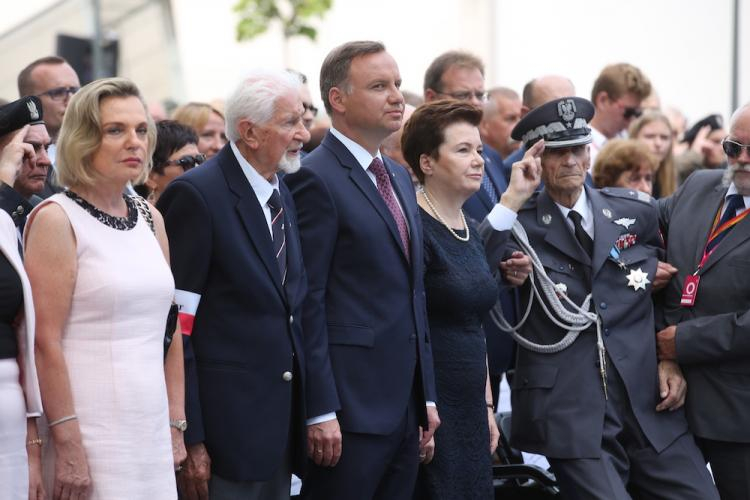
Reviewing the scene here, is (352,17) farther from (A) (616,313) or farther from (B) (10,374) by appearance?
(B) (10,374)

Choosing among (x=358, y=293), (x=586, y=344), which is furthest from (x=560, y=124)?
(x=358, y=293)

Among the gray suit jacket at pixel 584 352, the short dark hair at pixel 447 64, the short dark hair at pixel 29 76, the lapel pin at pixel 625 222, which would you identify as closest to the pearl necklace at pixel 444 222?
the gray suit jacket at pixel 584 352

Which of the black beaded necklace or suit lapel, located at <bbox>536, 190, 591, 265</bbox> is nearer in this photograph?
the black beaded necklace

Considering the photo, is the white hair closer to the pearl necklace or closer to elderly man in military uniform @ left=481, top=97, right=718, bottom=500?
the pearl necklace

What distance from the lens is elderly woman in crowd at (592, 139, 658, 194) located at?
21.5 ft

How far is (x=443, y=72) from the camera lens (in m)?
6.63

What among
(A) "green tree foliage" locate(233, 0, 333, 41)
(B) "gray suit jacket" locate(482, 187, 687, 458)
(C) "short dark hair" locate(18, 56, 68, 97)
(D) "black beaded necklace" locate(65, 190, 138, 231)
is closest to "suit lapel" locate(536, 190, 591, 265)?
(B) "gray suit jacket" locate(482, 187, 687, 458)

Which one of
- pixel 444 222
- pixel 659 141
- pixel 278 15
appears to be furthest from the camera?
pixel 278 15

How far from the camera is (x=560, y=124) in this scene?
502 centimetres

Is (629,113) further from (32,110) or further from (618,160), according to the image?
(32,110)

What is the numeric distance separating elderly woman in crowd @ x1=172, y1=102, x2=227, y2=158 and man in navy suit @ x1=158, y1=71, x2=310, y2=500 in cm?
253

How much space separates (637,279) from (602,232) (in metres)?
0.25

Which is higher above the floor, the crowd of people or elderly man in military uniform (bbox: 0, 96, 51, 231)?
elderly man in military uniform (bbox: 0, 96, 51, 231)

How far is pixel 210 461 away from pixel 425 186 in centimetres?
154
